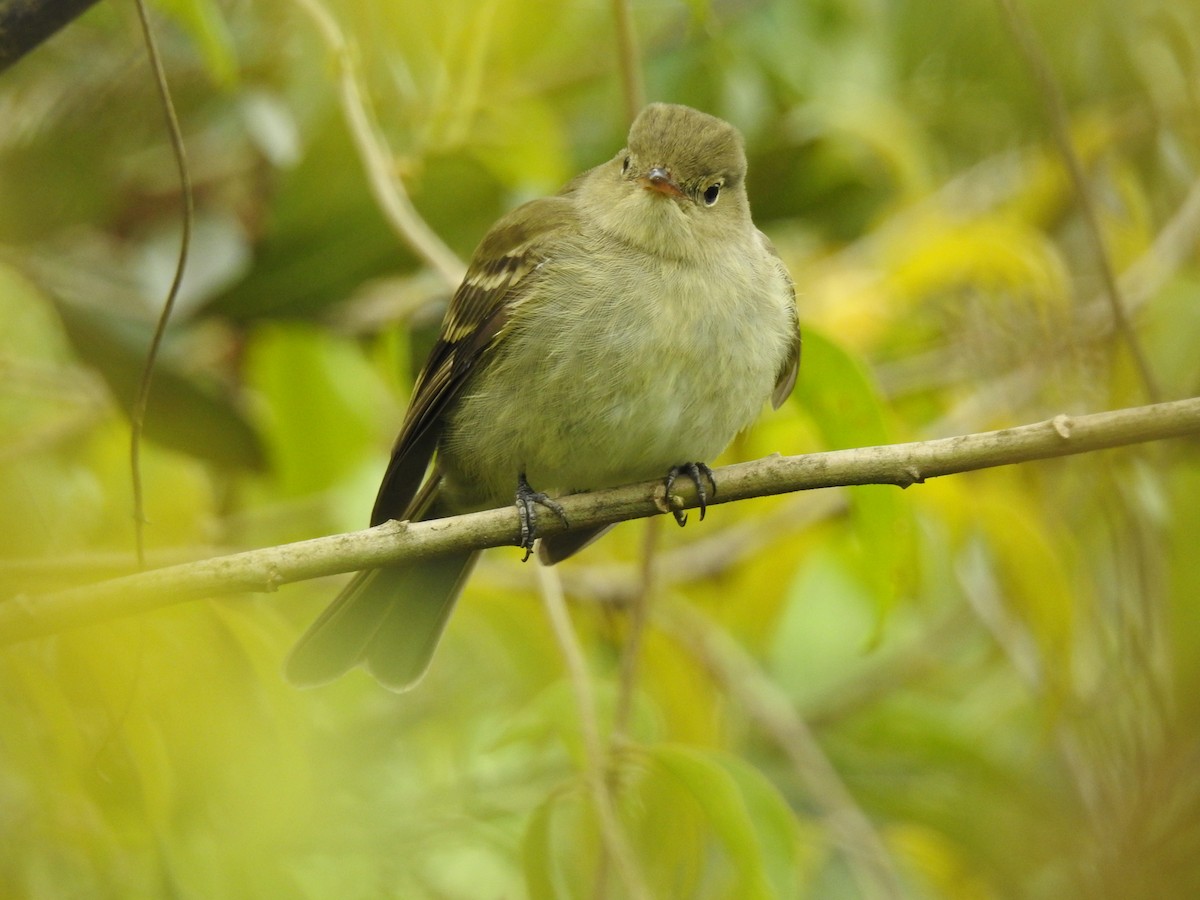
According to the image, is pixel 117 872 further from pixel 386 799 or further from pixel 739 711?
pixel 739 711

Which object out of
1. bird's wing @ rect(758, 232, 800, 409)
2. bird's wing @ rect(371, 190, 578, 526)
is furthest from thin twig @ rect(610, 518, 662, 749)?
bird's wing @ rect(371, 190, 578, 526)

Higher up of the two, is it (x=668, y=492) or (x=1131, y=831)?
(x=668, y=492)

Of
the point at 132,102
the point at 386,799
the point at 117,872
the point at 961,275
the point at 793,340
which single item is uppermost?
the point at 132,102

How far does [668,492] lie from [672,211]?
0.90 m

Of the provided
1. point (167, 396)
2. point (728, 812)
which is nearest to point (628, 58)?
point (167, 396)

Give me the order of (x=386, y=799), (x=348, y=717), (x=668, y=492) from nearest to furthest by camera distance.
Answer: (x=668, y=492), (x=386, y=799), (x=348, y=717)

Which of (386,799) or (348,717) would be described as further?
(348,717)

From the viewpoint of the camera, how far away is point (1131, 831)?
2.43 meters

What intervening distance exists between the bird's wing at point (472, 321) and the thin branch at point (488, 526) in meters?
Result: 1.00

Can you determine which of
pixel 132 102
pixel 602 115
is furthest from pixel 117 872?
pixel 602 115

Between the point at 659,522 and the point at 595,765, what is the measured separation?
0.76 meters

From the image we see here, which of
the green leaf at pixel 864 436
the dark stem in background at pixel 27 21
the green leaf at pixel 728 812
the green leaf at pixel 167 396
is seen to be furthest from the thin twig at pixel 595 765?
the dark stem in background at pixel 27 21

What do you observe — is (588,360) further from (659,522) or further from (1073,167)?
(1073,167)

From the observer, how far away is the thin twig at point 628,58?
3352 mm
